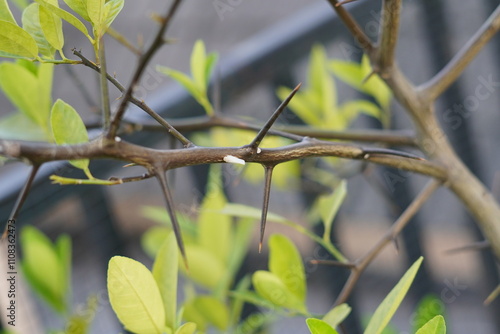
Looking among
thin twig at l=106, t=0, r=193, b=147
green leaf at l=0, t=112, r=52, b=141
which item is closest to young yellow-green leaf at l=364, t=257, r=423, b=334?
thin twig at l=106, t=0, r=193, b=147

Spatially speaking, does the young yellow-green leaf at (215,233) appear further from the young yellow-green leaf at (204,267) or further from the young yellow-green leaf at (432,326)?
the young yellow-green leaf at (432,326)

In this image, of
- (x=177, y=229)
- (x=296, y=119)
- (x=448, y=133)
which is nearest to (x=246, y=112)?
(x=448, y=133)

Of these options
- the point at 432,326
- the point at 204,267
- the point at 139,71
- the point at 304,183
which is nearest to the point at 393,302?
the point at 432,326

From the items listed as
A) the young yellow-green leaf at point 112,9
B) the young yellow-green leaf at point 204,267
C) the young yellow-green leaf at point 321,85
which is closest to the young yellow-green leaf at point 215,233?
the young yellow-green leaf at point 204,267

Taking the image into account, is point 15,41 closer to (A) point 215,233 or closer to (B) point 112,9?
(B) point 112,9

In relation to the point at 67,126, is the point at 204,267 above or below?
below

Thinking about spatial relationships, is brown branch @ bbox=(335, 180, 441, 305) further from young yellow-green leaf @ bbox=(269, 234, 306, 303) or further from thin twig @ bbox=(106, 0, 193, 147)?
thin twig @ bbox=(106, 0, 193, 147)
